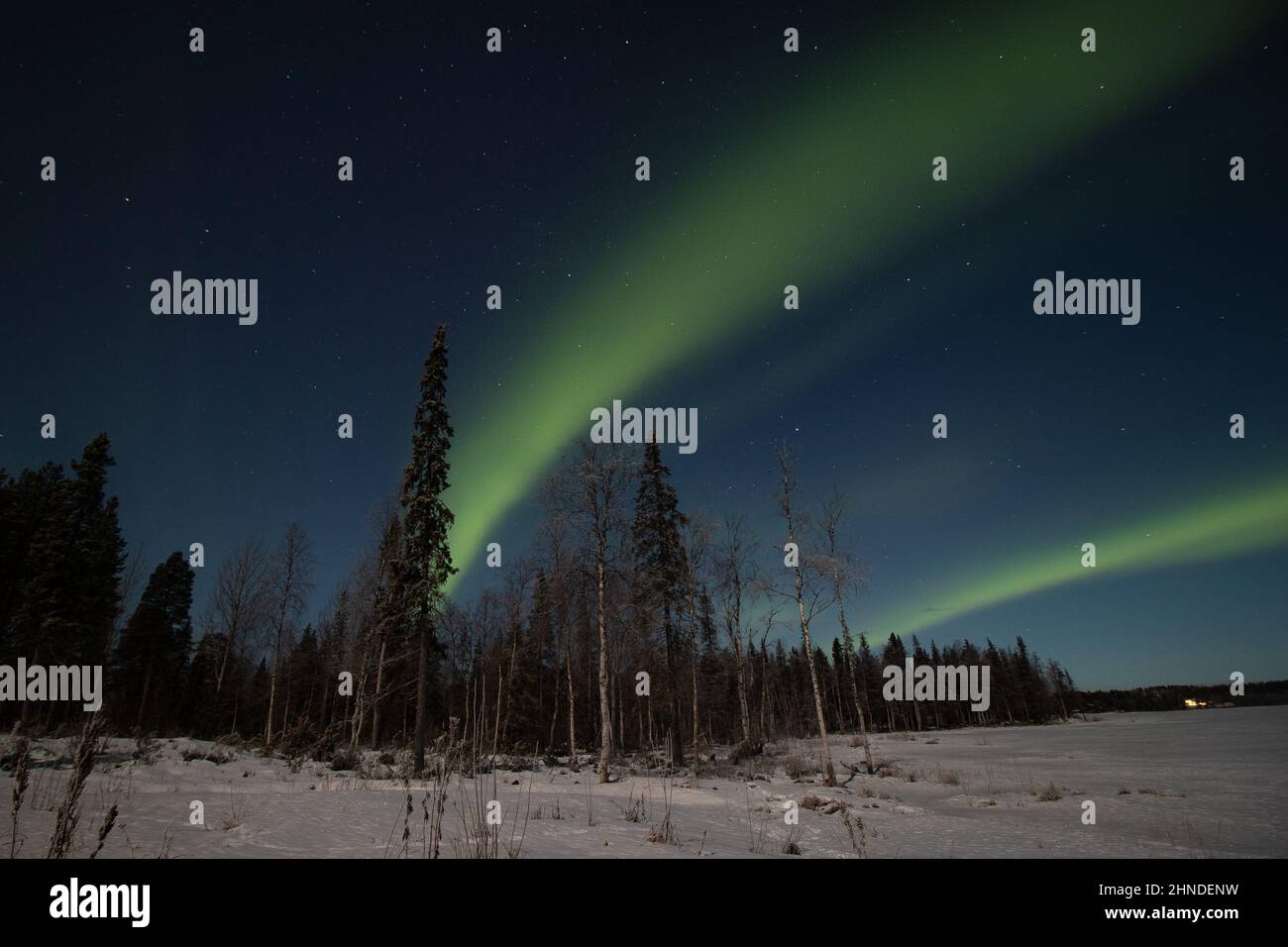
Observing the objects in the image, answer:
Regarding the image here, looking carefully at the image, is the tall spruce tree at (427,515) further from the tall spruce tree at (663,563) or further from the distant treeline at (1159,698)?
the distant treeline at (1159,698)

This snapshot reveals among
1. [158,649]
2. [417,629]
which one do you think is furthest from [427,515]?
[158,649]

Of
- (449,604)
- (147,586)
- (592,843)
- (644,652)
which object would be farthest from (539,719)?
(147,586)

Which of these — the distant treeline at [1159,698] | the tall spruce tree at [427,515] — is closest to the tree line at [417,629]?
the tall spruce tree at [427,515]

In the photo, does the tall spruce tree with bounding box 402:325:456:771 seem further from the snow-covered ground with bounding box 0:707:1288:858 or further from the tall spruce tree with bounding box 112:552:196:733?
the tall spruce tree with bounding box 112:552:196:733

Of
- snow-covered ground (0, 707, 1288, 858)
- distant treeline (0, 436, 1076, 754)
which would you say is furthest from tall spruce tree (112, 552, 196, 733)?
snow-covered ground (0, 707, 1288, 858)

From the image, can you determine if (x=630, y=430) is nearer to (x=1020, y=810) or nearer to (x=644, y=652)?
(x=644, y=652)

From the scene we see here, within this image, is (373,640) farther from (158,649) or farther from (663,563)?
(158,649)

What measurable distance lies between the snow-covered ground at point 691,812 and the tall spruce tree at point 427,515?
18.5ft

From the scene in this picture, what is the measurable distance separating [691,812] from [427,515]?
637 inches

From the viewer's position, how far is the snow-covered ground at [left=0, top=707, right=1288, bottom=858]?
594 centimetres

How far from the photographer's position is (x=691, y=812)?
11070 mm

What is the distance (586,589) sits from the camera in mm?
21422
